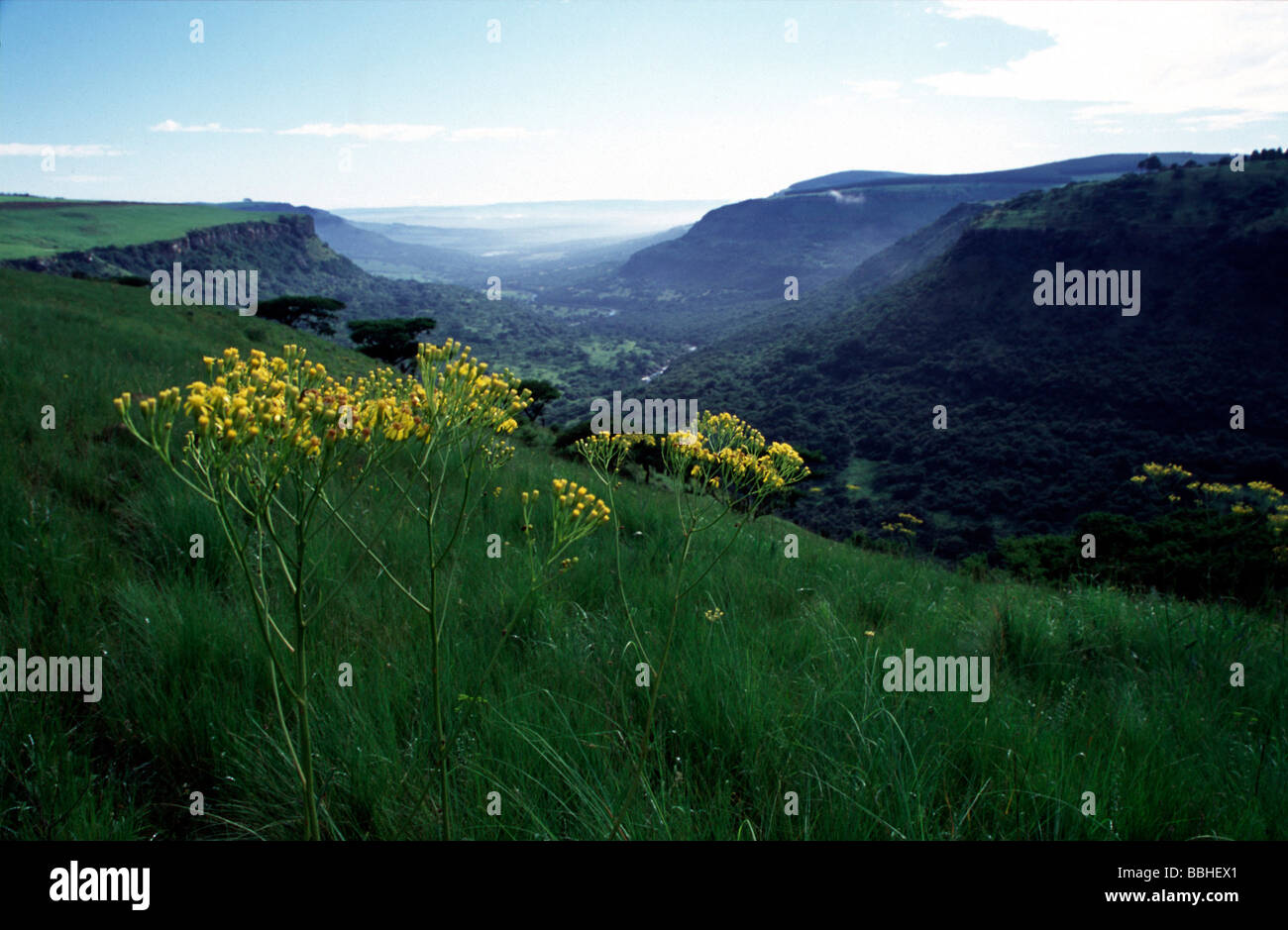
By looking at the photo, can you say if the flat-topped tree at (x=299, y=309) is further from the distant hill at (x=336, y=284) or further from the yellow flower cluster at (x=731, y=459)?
the yellow flower cluster at (x=731, y=459)

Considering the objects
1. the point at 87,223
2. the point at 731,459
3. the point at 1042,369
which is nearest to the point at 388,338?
the point at 731,459

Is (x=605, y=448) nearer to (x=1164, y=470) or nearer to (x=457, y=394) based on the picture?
(x=457, y=394)

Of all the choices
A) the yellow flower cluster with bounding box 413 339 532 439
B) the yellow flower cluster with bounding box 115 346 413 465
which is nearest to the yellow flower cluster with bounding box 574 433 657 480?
the yellow flower cluster with bounding box 413 339 532 439

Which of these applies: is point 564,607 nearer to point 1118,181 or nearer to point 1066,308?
point 1066,308

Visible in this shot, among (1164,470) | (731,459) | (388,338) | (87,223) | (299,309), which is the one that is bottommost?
(1164,470)

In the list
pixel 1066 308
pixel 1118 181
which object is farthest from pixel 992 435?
pixel 1118 181

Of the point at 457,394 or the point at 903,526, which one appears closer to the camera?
the point at 457,394
